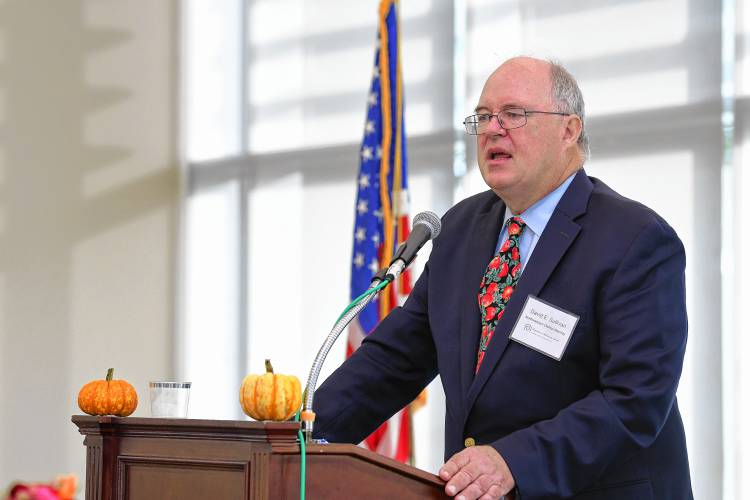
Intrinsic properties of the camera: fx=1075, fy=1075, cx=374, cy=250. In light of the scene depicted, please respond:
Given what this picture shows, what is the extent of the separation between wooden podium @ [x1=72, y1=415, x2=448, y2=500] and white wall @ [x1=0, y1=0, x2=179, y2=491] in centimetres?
426

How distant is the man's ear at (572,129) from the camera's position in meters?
2.54

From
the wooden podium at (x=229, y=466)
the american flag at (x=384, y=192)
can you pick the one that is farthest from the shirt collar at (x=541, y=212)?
the american flag at (x=384, y=192)

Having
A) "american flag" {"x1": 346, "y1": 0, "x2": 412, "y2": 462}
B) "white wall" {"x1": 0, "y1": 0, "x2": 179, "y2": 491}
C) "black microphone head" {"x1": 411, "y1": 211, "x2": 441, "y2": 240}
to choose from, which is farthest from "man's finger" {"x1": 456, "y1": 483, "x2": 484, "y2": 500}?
"white wall" {"x1": 0, "y1": 0, "x2": 179, "y2": 491}

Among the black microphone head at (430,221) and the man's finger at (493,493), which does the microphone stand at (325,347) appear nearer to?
the black microphone head at (430,221)

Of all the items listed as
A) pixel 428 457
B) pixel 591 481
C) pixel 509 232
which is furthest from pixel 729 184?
pixel 591 481

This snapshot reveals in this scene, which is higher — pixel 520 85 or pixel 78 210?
pixel 78 210

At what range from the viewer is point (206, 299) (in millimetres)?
6980

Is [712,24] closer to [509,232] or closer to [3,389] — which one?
[509,232]

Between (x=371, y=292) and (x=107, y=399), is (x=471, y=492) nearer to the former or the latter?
(x=371, y=292)

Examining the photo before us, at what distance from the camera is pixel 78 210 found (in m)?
6.48

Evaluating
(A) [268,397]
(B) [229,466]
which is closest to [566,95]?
(A) [268,397]

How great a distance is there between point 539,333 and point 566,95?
635mm

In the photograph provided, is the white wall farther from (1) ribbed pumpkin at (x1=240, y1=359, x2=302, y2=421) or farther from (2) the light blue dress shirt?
(1) ribbed pumpkin at (x1=240, y1=359, x2=302, y2=421)

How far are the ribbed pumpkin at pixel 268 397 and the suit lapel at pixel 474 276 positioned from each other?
0.60 meters
